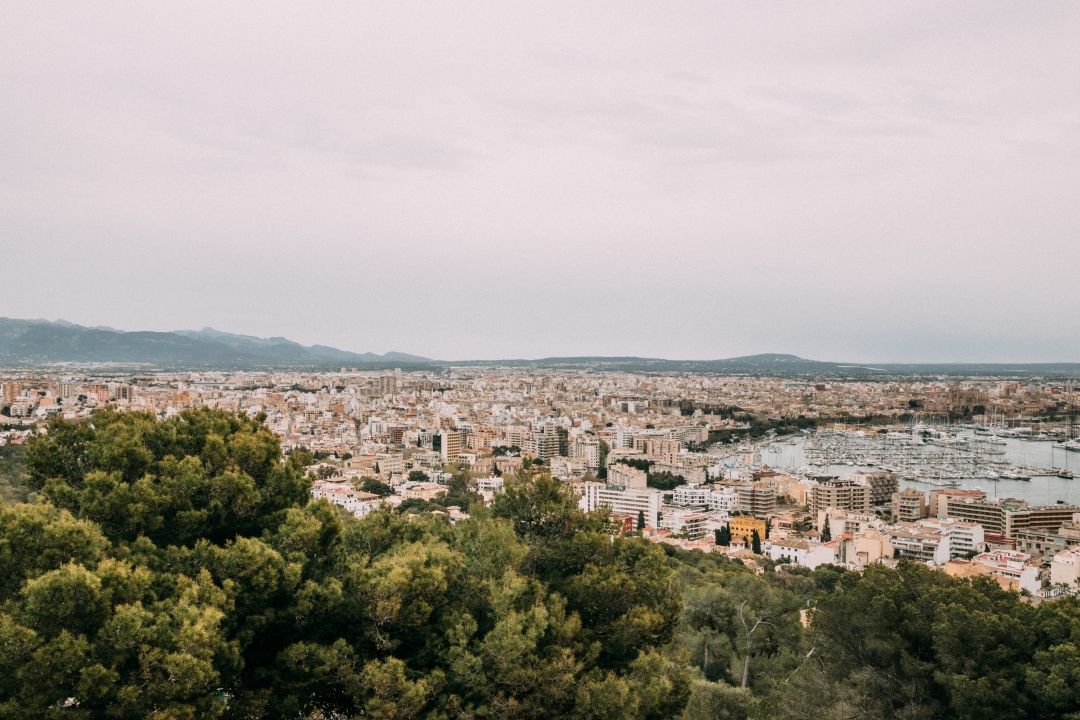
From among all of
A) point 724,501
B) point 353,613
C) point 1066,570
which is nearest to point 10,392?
point 724,501

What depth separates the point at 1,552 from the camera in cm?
380

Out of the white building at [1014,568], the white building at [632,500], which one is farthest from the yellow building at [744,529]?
the white building at [1014,568]

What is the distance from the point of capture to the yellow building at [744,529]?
24.1 m

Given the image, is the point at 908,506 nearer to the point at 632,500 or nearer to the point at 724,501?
the point at 724,501

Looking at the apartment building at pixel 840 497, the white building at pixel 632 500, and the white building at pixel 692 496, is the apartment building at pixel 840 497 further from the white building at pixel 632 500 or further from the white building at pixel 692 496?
the white building at pixel 632 500

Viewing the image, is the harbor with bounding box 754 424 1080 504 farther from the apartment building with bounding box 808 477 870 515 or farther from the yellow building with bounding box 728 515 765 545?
the yellow building with bounding box 728 515 765 545

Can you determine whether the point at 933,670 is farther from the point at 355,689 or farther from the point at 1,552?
the point at 1,552

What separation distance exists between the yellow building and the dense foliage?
59.0ft

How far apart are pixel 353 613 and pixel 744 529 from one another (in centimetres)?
2186

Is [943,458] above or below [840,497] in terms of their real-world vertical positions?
above

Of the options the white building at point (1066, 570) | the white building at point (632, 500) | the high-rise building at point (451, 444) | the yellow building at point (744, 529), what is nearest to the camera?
the white building at point (1066, 570)

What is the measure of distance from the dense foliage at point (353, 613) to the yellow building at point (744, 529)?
708 inches

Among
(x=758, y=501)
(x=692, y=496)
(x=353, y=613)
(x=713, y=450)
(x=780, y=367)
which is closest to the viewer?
(x=353, y=613)

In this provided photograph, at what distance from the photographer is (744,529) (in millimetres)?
24797
